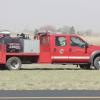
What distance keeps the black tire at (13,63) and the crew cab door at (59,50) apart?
184 cm

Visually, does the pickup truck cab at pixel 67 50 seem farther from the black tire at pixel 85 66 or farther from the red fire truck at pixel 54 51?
the black tire at pixel 85 66

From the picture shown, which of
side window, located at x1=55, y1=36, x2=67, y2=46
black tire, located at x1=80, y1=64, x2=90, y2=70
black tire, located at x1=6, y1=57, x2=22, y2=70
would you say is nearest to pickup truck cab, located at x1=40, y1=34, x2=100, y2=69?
side window, located at x1=55, y1=36, x2=67, y2=46

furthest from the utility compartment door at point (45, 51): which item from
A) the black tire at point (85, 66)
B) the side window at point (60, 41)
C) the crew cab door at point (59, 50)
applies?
the black tire at point (85, 66)

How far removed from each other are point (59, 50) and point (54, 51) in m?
0.27

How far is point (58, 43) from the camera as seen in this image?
27453mm

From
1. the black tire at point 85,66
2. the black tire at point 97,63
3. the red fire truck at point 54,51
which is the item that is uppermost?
the red fire truck at point 54,51

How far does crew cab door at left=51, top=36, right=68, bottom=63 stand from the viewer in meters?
27.3

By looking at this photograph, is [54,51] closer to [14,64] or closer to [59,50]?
[59,50]

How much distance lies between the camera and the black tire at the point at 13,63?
26.7m

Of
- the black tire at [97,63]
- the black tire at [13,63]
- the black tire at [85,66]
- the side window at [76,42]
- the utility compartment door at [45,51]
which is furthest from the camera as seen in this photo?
the black tire at [85,66]

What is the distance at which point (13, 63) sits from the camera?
26859mm

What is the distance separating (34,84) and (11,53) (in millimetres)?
8910
